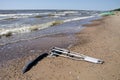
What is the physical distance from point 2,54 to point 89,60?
505 centimetres

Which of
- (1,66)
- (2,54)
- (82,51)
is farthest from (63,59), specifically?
(2,54)

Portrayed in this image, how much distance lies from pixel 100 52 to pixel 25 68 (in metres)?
4.41

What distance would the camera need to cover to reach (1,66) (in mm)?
9727

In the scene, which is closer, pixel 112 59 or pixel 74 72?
pixel 74 72

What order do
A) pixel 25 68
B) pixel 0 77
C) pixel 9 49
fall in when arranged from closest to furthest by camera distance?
pixel 0 77 < pixel 25 68 < pixel 9 49

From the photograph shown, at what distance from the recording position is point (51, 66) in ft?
31.0

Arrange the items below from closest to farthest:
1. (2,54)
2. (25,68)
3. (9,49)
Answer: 1. (25,68)
2. (2,54)
3. (9,49)

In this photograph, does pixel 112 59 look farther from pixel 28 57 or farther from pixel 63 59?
pixel 28 57

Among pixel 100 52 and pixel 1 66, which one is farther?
pixel 100 52

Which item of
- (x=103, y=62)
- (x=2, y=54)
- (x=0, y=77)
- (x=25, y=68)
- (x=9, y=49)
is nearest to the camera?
(x=0, y=77)

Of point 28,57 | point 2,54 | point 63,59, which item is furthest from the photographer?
point 2,54

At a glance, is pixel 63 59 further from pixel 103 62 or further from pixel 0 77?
pixel 0 77

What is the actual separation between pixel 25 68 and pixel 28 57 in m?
2.10

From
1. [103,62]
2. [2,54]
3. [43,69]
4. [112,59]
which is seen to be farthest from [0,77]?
[112,59]
